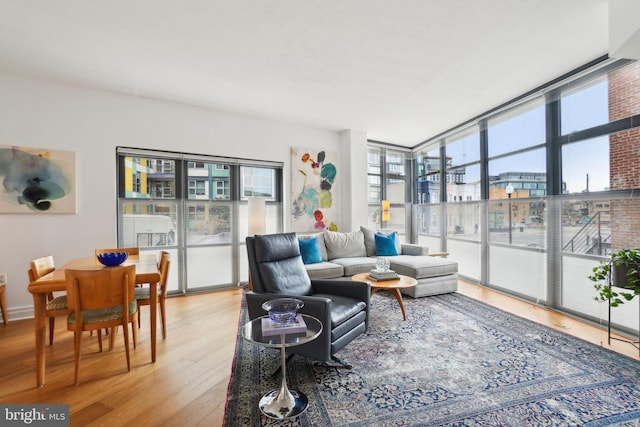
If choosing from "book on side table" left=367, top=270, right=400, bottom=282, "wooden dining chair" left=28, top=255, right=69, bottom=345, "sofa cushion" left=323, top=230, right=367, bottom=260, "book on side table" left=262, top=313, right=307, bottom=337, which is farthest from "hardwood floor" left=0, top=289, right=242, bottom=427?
"sofa cushion" left=323, top=230, right=367, bottom=260

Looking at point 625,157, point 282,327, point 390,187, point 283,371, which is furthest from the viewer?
point 390,187

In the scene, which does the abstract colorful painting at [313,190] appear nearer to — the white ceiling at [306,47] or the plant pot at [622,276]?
the white ceiling at [306,47]

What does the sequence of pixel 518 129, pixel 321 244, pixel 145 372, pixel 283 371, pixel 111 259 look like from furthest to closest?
pixel 321 244 < pixel 518 129 < pixel 111 259 < pixel 145 372 < pixel 283 371

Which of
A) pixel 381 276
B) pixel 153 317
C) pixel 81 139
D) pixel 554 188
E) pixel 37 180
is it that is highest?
pixel 81 139

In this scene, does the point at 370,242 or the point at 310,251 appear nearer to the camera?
the point at 310,251

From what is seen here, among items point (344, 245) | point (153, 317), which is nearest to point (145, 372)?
point (153, 317)

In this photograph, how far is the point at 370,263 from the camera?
449 cm

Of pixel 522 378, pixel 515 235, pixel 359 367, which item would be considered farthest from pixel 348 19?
pixel 515 235

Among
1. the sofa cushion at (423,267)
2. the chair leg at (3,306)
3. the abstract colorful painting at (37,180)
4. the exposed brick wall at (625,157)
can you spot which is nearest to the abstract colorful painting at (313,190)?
the sofa cushion at (423,267)

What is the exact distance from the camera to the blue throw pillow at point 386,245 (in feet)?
16.4

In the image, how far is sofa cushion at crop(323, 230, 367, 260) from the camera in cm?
485

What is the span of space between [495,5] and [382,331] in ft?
9.83

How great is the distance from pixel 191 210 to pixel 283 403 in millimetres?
3351

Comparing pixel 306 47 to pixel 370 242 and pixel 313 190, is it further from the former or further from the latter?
pixel 370 242
